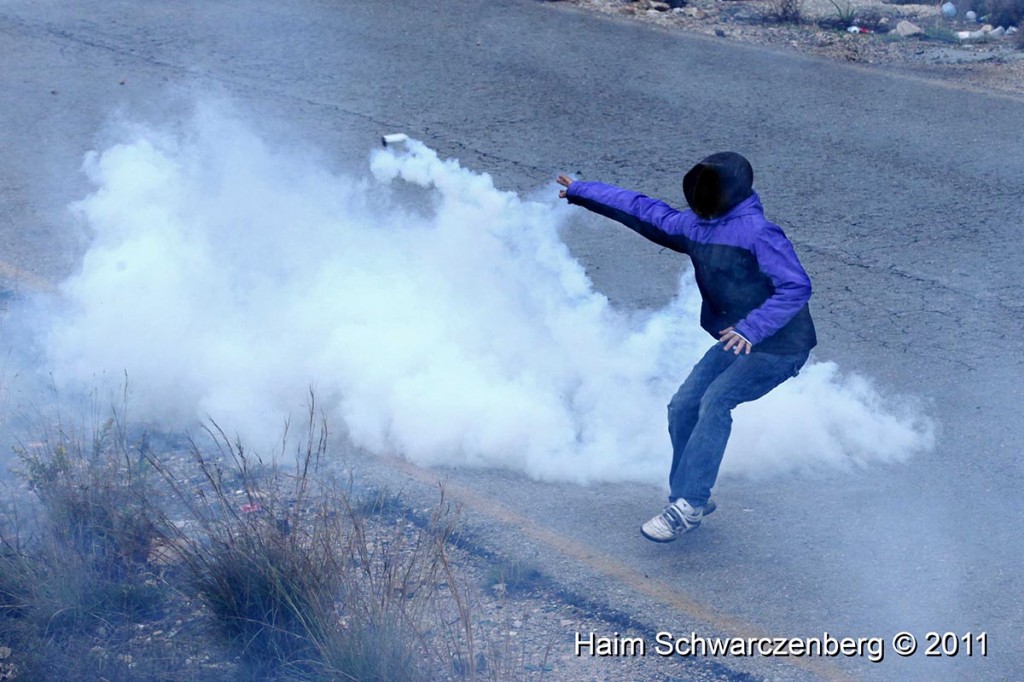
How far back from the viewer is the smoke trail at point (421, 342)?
477 cm

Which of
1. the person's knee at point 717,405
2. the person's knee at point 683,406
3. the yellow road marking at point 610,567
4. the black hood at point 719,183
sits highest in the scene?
the black hood at point 719,183

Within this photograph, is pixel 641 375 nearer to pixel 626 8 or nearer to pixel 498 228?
pixel 498 228

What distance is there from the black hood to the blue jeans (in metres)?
0.55

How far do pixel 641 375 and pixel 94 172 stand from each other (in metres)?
4.24

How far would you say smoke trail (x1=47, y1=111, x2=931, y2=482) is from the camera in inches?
188

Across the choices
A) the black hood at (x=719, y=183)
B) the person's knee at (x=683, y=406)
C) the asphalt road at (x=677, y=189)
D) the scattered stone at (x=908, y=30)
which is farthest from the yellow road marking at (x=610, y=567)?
the scattered stone at (x=908, y=30)

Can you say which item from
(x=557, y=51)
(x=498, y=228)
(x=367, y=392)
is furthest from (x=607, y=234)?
(x=557, y=51)

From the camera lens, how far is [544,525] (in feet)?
14.0

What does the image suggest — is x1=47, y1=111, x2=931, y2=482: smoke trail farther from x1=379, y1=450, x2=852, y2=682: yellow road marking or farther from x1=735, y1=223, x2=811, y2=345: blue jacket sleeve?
x1=735, y1=223, x2=811, y2=345: blue jacket sleeve

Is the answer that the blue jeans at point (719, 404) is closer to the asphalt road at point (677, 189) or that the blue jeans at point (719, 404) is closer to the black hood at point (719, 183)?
the asphalt road at point (677, 189)

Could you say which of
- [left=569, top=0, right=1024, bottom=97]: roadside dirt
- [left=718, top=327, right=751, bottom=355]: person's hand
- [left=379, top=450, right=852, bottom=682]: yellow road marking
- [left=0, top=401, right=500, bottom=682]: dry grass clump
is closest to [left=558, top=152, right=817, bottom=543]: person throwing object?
[left=718, top=327, right=751, bottom=355]: person's hand

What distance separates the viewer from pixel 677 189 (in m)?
7.61

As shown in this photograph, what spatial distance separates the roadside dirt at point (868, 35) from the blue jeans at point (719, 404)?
6.77 meters

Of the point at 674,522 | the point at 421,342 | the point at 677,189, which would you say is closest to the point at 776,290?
the point at 674,522
